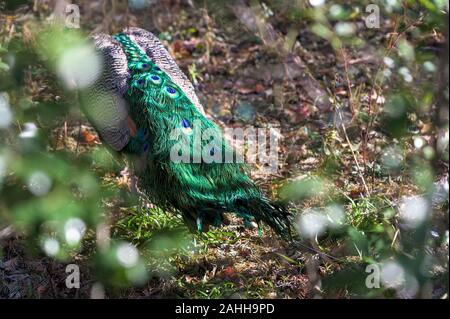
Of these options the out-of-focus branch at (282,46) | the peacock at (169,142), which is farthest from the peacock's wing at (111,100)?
the out-of-focus branch at (282,46)

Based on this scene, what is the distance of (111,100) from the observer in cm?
350

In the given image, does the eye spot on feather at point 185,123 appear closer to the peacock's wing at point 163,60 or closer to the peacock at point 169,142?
the peacock at point 169,142

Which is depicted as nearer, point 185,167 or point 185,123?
point 185,167

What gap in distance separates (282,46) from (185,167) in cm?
241

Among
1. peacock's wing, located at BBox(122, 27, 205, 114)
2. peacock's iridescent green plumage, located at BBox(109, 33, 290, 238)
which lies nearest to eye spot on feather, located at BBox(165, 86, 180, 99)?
peacock's iridescent green plumage, located at BBox(109, 33, 290, 238)

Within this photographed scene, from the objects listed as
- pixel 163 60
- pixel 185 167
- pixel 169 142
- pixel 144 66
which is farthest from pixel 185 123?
pixel 163 60

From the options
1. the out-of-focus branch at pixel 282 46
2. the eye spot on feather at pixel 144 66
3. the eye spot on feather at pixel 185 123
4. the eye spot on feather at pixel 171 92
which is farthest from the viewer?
the out-of-focus branch at pixel 282 46

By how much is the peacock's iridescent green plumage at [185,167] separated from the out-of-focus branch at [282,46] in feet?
5.23

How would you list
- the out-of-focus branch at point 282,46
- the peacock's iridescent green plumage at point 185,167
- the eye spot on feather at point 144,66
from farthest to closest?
1. the out-of-focus branch at point 282,46
2. the eye spot on feather at point 144,66
3. the peacock's iridescent green plumage at point 185,167

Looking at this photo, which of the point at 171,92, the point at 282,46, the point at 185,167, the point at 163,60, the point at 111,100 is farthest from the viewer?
the point at 282,46

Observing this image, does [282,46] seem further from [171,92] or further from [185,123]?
[185,123]

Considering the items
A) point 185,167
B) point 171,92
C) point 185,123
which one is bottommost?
point 185,167

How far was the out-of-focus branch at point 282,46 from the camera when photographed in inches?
190
